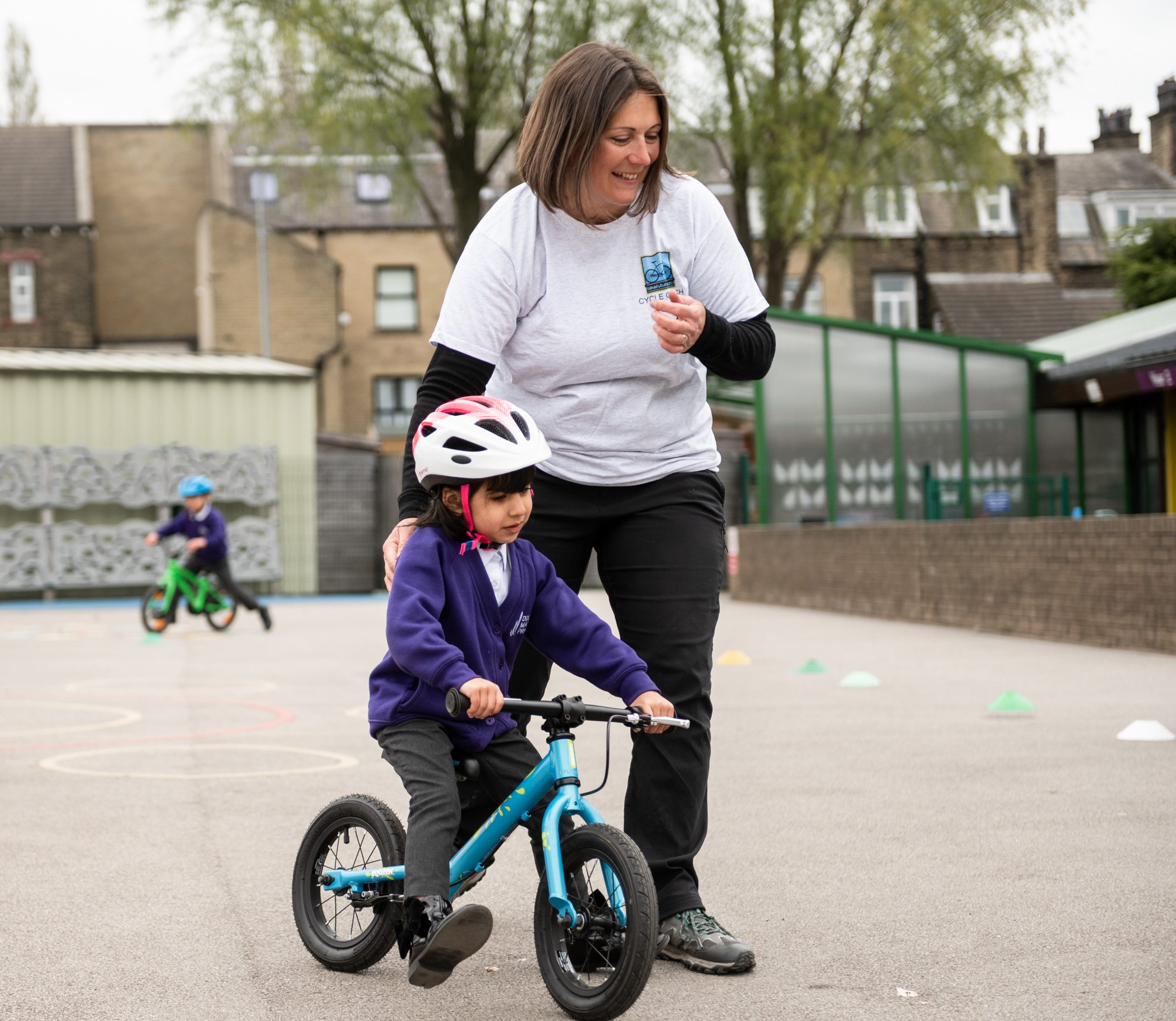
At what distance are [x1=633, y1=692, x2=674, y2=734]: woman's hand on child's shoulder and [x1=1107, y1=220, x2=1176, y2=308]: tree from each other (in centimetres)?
2735

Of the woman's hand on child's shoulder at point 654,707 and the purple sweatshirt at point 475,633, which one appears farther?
the purple sweatshirt at point 475,633

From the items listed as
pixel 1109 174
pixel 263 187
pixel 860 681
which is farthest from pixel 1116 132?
pixel 860 681

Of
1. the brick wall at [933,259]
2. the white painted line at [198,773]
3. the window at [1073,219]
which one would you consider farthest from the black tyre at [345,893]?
the window at [1073,219]

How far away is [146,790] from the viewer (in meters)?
6.34

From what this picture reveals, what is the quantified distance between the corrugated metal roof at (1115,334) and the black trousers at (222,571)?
10430mm

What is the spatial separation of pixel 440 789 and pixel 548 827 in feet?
0.81

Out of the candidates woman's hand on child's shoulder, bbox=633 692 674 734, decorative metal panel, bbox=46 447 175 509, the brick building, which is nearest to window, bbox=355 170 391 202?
the brick building

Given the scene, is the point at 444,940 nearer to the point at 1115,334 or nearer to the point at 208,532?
the point at 208,532

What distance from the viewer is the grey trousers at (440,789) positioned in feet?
10.8

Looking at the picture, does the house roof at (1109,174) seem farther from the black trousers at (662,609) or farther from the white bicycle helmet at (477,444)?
the white bicycle helmet at (477,444)

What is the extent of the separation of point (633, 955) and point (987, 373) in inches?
740

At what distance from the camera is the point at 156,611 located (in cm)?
1602

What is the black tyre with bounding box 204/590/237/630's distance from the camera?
16469 mm

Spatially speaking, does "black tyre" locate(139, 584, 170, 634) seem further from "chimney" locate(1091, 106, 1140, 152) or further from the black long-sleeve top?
"chimney" locate(1091, 106, 1140, 152)
